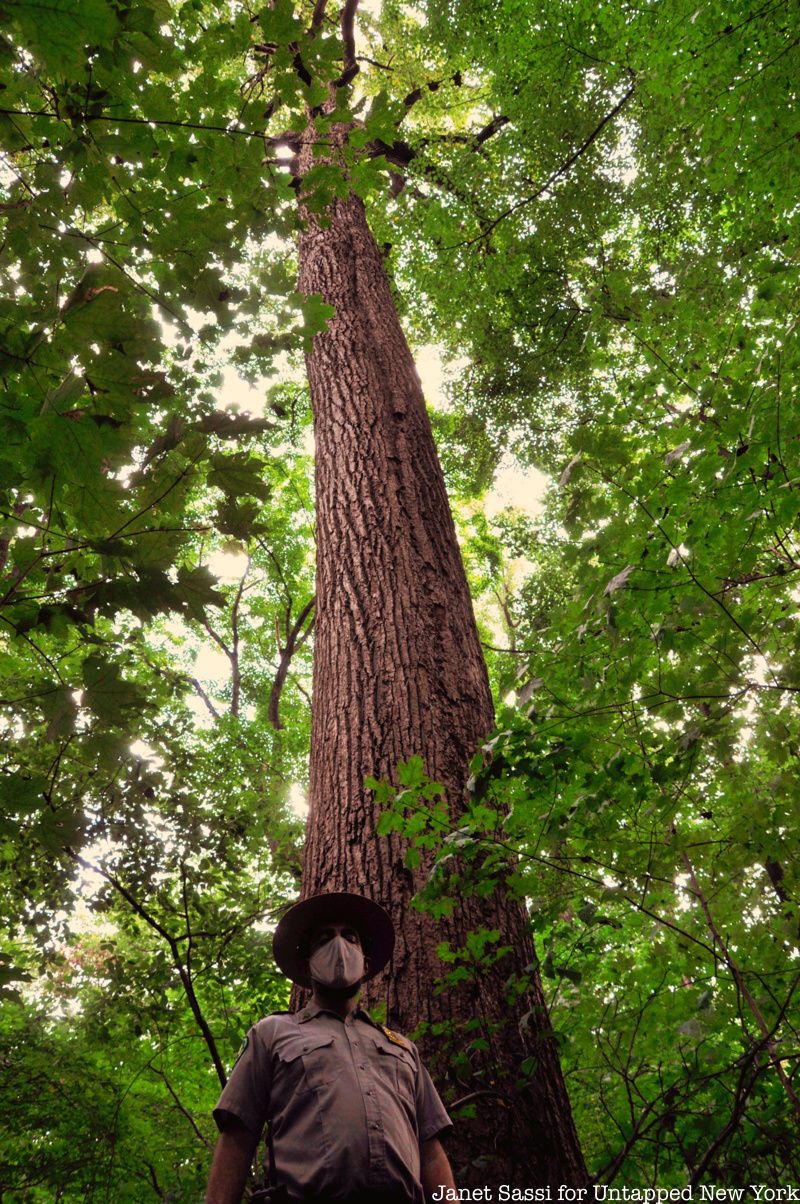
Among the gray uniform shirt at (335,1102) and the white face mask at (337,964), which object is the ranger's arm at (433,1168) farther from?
the white face mask at (337,964)

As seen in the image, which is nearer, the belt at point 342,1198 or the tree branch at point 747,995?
the belt at point 342,1198

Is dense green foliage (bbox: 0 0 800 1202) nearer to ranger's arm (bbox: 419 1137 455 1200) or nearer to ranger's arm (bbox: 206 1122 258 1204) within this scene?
ranger's arm (bbox: 419 1137 455 1200)

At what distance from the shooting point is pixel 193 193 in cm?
204

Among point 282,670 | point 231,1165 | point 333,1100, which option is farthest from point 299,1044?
point 282,670

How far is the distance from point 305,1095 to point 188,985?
1.00m

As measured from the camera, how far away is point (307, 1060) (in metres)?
1.88

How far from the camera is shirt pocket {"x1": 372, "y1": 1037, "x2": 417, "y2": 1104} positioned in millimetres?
1878

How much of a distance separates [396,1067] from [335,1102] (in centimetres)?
21

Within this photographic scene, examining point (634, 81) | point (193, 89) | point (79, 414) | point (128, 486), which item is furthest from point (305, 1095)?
point (634, 81)

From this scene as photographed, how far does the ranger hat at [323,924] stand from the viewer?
222cm

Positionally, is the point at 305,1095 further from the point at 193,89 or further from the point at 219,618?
the point at 219,618

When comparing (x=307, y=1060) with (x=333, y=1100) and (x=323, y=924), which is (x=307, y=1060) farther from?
(x=323, y=924)

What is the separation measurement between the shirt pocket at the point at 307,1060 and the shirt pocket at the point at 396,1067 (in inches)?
5.1

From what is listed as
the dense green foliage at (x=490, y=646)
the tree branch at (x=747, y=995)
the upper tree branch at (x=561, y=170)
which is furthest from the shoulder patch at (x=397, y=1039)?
the upper tree branch at (x=561, y=170)
